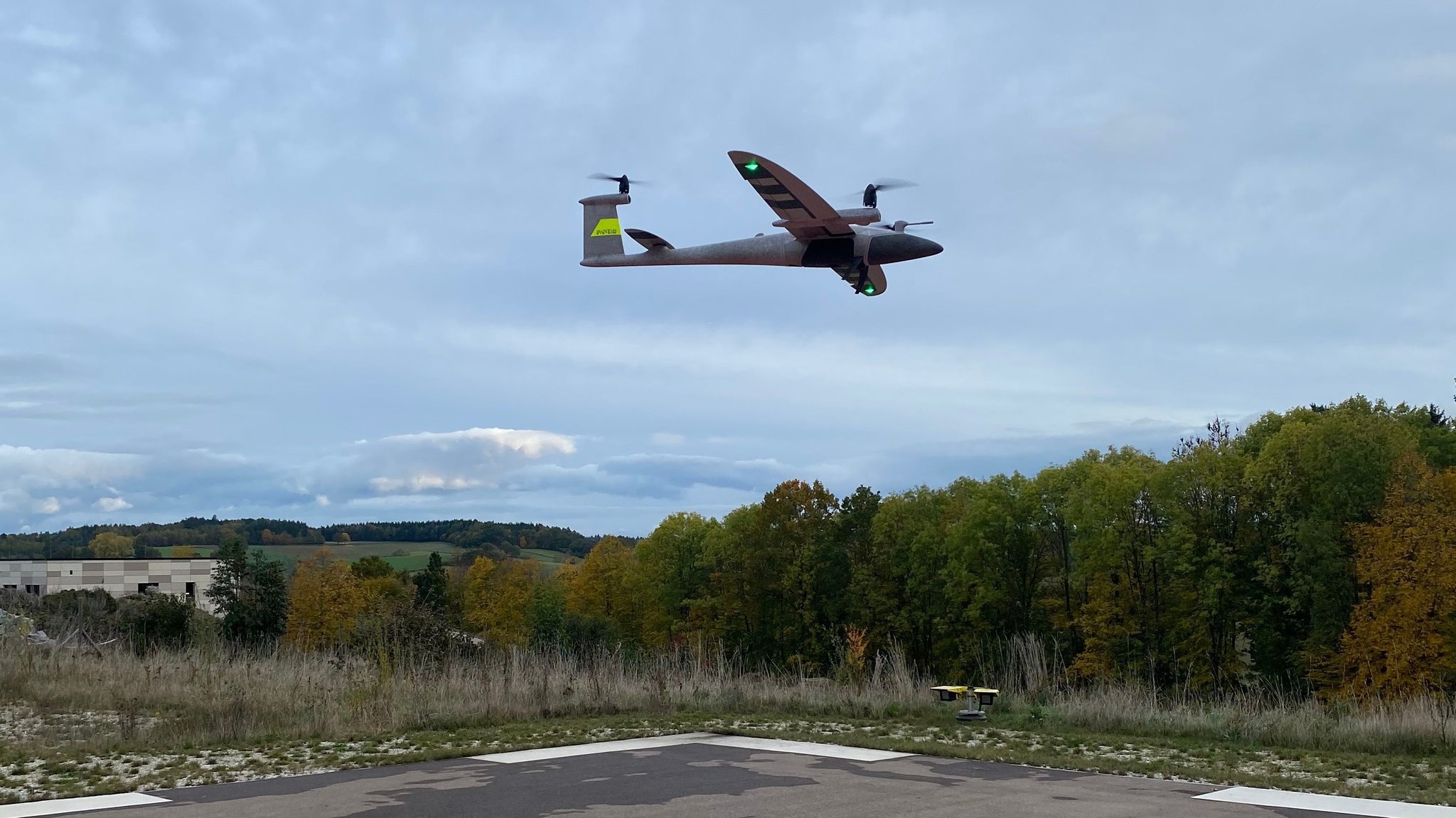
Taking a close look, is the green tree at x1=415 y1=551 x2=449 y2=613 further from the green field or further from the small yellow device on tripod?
the small yellow device on tripod

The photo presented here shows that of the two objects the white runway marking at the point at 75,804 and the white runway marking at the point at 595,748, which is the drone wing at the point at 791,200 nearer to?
the white runway marking at the point at 595,748

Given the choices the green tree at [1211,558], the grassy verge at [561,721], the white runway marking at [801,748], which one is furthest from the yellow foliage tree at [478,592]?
the white runway marking at [801,748]

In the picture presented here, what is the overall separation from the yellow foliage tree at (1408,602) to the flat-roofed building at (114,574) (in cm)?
5614

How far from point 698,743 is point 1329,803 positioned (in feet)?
18.4

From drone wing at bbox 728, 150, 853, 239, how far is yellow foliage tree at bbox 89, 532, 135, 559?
233 ft

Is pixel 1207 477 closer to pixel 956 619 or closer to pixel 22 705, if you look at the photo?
pixel 956 619

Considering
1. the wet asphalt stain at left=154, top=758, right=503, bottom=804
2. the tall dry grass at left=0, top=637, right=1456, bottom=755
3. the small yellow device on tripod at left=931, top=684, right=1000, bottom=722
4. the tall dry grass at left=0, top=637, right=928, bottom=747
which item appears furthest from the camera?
the small yellow device on tripod at left=931, top=684, right=1000, bottom=722

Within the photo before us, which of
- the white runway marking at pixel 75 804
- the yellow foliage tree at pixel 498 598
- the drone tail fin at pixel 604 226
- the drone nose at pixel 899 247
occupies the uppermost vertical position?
the drone tail fin at pixel 604 226

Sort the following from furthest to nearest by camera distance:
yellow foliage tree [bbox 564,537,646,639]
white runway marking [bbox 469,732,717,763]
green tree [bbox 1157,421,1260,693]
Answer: yellow foliage tree [bbox 564,537,646,639] < green tree [bbox 1157,421,1260,693] < white runway marking [bbox 469,732,717,763]

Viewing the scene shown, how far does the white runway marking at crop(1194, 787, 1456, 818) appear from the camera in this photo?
758 centimetres

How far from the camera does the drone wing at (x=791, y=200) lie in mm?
9969

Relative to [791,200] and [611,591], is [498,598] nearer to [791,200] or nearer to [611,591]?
[611,591]

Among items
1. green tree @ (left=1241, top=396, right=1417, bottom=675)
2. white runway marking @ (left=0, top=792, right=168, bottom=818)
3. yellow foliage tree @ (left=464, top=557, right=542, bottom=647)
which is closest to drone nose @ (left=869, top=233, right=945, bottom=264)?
white runway marking @ (left=0, top=792, right=168, bottom=818)

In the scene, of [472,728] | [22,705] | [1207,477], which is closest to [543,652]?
[472,728]
